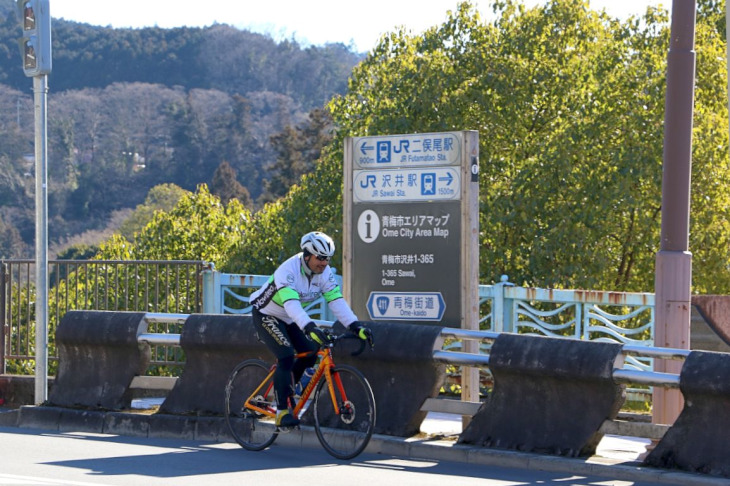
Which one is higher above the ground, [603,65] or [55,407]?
[603,65]

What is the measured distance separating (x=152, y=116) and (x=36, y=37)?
142m

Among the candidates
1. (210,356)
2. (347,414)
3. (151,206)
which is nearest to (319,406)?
(347,414)

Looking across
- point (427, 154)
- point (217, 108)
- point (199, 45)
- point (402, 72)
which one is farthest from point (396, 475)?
point (199, 45)

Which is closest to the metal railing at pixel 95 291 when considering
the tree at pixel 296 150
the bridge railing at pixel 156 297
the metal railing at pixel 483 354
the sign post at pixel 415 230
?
the bridge railing at pixel 156 297

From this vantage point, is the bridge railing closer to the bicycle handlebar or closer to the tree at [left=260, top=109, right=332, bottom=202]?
the bicycle handlebar

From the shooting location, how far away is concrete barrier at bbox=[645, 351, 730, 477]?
8477 mm

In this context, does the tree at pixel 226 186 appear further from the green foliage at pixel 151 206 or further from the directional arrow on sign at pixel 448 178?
the directional arrow on sign at pixel 448 178

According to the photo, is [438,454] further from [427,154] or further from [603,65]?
[603,65]

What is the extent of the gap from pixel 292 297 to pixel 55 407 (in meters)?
3.65

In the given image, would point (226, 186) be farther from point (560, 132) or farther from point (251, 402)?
point (251, 402)

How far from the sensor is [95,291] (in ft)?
44.7

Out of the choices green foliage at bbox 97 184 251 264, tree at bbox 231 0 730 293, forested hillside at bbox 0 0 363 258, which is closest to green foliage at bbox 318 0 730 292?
tree at bbox 231 0 730 293

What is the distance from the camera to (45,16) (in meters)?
12.4

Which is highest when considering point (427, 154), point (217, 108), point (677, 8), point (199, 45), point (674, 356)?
point (199, 45)
